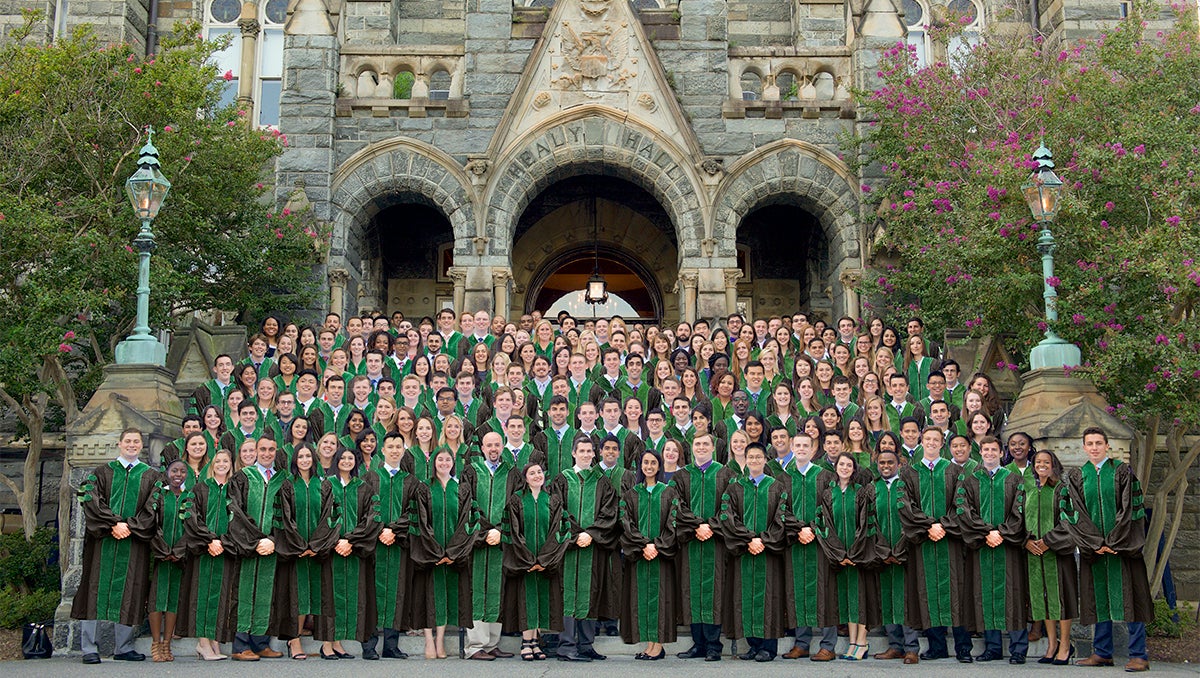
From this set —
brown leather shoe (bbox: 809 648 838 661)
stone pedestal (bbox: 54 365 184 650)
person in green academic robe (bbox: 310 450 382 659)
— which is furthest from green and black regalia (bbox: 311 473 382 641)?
brown leather shoe (bbox: 809 648 838 661)

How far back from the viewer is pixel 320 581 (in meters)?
8.91

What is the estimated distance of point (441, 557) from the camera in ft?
28.9

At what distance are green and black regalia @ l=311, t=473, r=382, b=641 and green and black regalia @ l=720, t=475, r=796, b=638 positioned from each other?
2751mm

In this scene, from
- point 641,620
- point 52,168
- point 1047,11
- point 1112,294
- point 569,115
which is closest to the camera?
point 641,620

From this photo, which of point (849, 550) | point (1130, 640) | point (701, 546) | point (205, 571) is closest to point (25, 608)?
point (205, 571)

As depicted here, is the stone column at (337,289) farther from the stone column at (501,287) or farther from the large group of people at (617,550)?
the large group of people at (617,550)

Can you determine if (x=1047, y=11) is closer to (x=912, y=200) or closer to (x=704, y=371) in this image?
(x=912, y=200)

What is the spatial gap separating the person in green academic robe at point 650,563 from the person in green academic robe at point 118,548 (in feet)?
12.2

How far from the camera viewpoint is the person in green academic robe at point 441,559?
883cm

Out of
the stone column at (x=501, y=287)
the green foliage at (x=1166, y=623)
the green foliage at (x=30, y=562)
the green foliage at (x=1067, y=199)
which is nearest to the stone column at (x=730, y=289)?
the green foliage at (x=1067, y=199)

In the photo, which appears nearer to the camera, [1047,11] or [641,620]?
[641,620]

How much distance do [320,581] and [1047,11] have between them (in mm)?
16002

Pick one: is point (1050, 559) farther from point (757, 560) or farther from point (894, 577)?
point (757, 560)

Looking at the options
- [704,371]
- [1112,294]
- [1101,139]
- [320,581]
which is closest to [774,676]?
[320,581]
